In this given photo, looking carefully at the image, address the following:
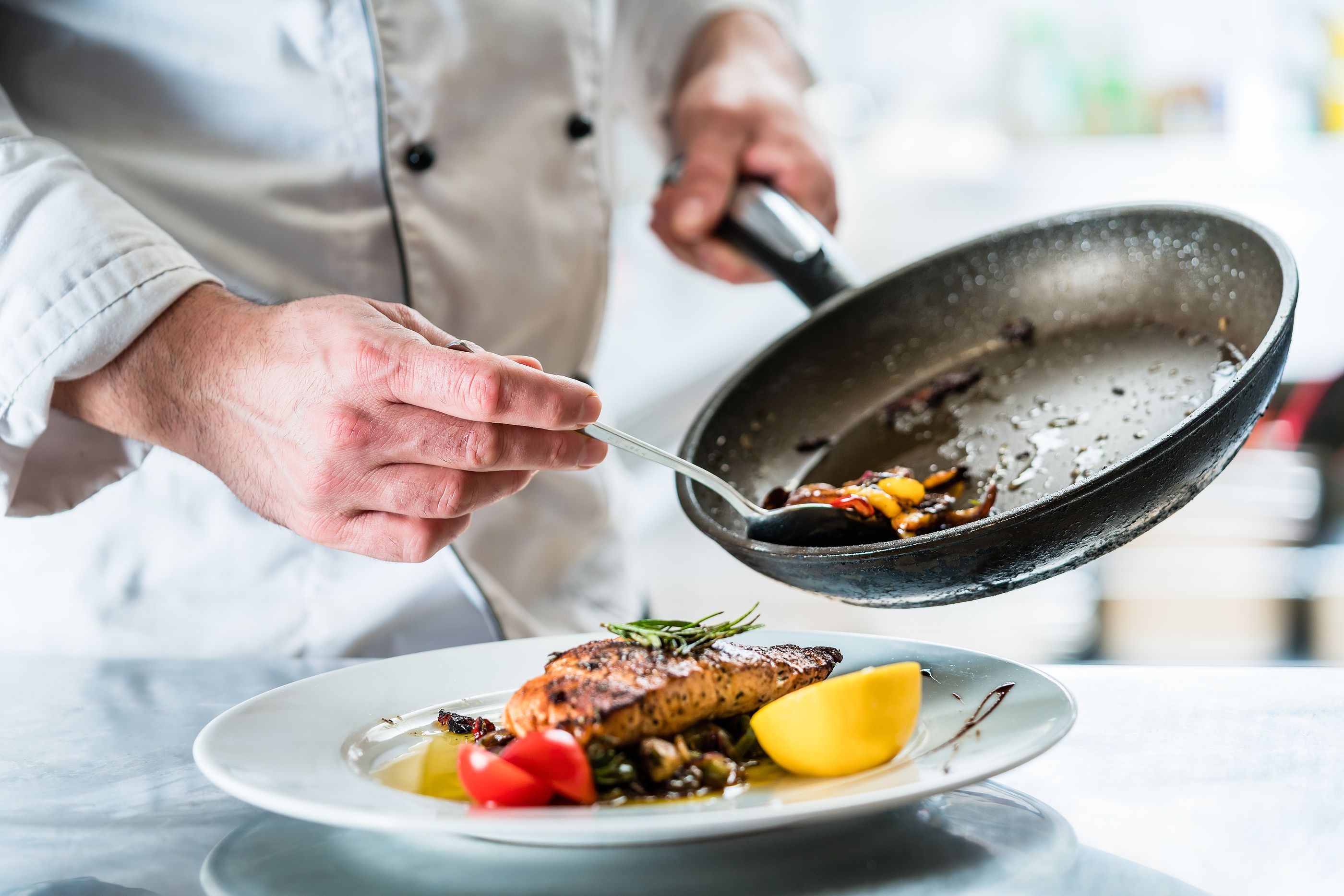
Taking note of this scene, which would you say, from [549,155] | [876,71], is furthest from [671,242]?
[876,71]

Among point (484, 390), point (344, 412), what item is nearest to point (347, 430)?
point (344, 412)

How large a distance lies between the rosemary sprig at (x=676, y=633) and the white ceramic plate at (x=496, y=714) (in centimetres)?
10

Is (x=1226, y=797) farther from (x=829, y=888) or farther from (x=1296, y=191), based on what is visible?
(x=1296, y=191)

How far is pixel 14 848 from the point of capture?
606mm

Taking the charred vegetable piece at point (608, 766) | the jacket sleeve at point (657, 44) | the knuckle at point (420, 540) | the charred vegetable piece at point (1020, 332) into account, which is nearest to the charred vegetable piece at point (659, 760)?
the charred vegetable piece at point (608, 766)

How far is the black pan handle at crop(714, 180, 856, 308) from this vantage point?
1.11m

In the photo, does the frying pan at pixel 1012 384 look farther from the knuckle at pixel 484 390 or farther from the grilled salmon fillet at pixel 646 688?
the knuckle at pixel 484 390

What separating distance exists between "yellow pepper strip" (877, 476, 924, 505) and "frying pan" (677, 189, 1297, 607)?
0.07m

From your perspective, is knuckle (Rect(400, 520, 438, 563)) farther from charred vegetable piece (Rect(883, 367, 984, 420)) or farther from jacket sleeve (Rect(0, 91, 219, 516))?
charred vegetable piece (Rect(883, 367, 984, 420))

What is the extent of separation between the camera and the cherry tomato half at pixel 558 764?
0.57m

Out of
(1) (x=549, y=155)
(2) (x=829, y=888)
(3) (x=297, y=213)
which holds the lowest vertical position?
(2) (x=829, y=888)

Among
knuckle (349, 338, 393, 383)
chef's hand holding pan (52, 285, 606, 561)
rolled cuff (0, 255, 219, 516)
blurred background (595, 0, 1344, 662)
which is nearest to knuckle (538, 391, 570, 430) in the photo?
chef's hand holding pan (52, 285, 606, 561)

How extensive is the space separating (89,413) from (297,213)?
30 centimetres

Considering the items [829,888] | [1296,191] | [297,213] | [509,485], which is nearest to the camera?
[829,888]
